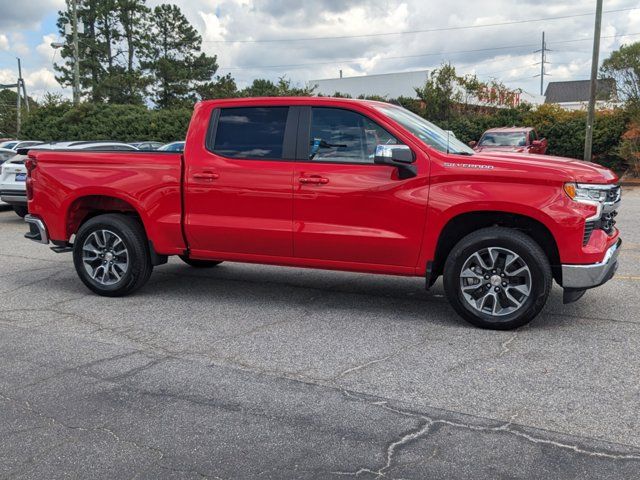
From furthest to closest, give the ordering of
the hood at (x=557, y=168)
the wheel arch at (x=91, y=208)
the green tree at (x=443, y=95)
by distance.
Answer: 1. the green tree at (x=443, y=95)
2. the wheel arch at (x=91, y=208)
3. the hood at (x=557, y=168)

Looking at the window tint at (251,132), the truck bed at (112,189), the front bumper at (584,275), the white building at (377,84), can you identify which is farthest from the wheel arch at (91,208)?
the white building at (377,84)

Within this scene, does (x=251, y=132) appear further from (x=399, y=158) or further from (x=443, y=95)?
(x=443, y=95)

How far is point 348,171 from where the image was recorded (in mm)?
5906

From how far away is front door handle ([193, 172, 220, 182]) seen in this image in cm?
635

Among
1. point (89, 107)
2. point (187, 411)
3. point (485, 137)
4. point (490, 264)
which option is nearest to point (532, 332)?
point (490, 264)

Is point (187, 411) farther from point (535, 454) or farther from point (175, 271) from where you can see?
point (175, 271)

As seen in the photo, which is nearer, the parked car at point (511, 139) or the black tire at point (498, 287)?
the black tire at point (498, 287)

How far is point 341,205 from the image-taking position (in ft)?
19.4

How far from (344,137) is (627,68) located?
80.3 ft

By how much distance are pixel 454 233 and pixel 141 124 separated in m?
30.7

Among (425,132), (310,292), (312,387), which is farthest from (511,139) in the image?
(312,387)

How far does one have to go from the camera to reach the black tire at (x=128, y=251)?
678 centimetres

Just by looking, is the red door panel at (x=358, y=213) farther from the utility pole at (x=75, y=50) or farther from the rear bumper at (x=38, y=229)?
the utility pole at (x=75, y=50)

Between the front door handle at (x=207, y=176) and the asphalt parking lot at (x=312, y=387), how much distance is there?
1282 mm
